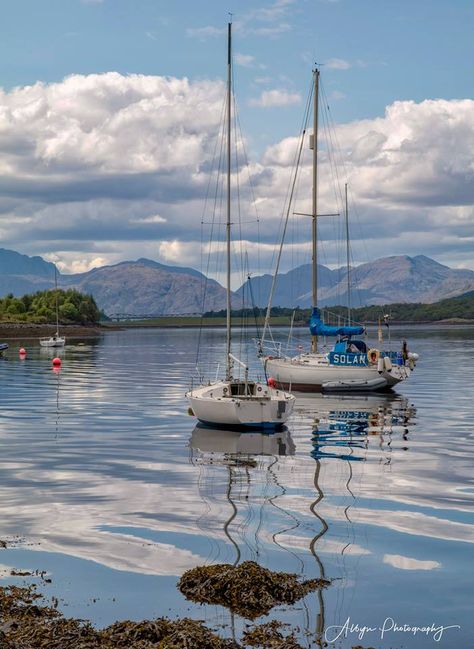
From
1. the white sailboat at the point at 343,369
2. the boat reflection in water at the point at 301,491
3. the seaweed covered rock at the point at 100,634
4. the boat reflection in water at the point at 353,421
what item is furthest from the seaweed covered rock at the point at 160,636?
the white sailboat at the point at 343,369

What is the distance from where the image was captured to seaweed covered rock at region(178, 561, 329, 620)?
17.7m

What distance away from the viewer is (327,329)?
7688 centimetres

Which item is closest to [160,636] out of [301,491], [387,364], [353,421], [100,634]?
[100,634]

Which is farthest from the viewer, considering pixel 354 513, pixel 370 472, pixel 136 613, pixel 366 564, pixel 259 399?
pixel 259 399

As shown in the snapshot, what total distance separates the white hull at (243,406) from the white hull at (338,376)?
25.8 m

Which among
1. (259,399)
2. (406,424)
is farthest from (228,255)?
(406,424)

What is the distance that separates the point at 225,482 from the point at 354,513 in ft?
22.9

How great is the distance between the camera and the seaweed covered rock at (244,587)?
17672mm

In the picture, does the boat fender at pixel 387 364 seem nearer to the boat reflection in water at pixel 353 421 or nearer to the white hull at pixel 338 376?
the white hull at pixel 338 376

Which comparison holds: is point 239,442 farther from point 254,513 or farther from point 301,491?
point 254,513

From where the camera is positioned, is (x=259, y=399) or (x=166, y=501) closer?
(x=166, y=501)

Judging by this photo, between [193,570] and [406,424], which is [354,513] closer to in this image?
[193,570]

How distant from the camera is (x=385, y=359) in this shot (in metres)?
71.6

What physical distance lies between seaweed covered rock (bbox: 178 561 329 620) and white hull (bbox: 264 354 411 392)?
174 ft
